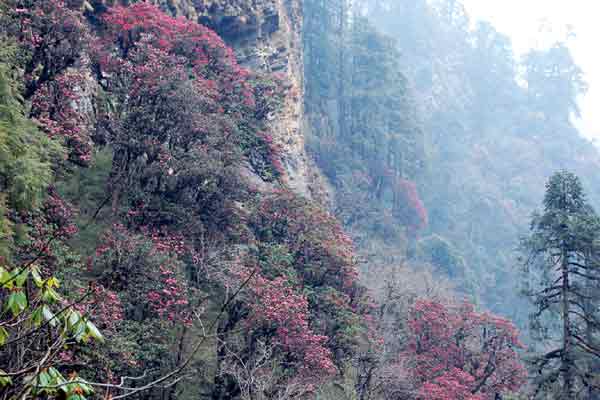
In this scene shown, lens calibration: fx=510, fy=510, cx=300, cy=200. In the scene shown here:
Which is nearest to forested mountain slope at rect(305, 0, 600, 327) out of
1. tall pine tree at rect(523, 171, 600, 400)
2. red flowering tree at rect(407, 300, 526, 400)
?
red flowering tree at rect(407, 300, 526, 400)

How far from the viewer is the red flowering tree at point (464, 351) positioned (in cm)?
1612

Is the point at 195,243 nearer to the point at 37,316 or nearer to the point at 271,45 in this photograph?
the point at 37,316

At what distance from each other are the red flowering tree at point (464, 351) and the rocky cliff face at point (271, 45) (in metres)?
8.03

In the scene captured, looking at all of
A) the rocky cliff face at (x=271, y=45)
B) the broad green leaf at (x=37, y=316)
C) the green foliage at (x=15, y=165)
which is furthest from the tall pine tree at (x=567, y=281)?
the broad green leaf at (x=37, y=316)

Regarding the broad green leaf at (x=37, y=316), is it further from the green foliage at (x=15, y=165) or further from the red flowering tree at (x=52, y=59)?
the red flowering tree at (x=52, y=59)

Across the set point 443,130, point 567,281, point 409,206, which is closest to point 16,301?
point 567,281

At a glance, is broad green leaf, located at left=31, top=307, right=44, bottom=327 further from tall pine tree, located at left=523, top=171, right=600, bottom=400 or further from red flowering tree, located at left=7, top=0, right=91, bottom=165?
tall pine tree, located at left=523, top=171, right=600, bottom=400

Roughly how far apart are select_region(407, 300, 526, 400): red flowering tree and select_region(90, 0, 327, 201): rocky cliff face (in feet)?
26.3

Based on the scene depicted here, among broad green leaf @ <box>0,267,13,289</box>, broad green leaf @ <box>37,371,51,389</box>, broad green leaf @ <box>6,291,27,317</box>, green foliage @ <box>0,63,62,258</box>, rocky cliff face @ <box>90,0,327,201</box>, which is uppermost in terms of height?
rocky cliff face @ <box>90,0,327,201</box>

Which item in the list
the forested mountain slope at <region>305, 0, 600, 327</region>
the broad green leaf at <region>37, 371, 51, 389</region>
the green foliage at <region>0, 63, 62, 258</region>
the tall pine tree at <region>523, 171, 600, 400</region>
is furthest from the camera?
the forested mountain slope at <region>305, 0, 600, 327</region>

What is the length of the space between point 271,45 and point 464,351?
16.3m

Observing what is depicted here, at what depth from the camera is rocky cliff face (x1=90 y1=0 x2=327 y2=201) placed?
22.2 m

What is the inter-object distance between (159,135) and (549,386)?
462 inches

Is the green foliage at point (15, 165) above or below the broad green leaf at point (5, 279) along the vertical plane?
above
